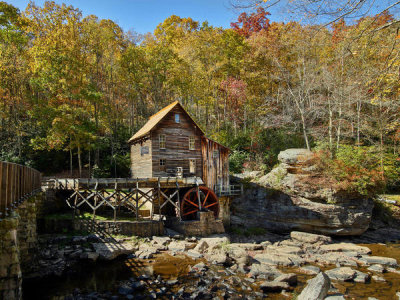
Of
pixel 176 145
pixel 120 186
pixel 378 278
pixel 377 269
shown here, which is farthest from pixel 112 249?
pixel 377 269

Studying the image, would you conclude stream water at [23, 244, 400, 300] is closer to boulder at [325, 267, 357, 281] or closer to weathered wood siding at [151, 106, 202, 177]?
boulder at [325, 267, 357, 281]

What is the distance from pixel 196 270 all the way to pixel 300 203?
38.7ft

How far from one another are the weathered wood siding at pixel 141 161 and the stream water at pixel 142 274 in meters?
8.48

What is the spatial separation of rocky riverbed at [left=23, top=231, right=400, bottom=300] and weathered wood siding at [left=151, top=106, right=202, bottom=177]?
643cm

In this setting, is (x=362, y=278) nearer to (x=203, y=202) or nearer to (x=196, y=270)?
(x=196, y=270)

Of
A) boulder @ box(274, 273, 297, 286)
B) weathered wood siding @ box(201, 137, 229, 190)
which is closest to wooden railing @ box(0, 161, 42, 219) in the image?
boulder @ box(274, 273, 297, 286)

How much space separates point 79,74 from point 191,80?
11059 mm

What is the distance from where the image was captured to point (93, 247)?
12062mm

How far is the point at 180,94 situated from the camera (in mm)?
27062

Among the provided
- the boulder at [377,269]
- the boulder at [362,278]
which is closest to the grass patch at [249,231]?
the boulder at [377,269]

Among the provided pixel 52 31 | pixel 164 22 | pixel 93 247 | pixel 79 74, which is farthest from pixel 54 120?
pixel 164 22

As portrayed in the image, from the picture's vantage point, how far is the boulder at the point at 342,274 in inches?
396

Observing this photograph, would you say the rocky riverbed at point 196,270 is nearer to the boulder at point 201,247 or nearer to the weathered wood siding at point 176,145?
the boulder at point 201,247

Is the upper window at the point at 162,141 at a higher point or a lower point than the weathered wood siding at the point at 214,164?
higher
